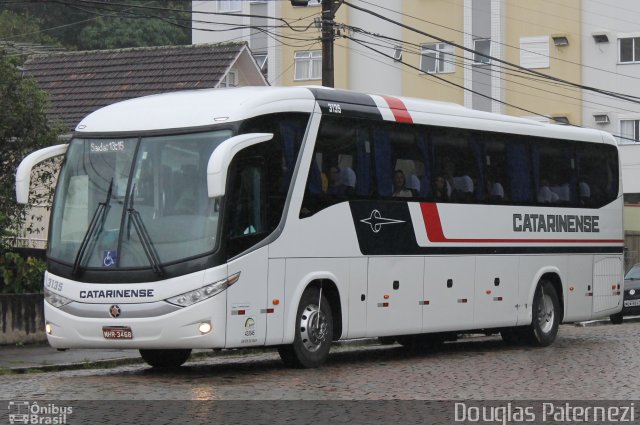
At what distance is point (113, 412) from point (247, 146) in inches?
181

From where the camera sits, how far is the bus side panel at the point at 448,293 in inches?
787

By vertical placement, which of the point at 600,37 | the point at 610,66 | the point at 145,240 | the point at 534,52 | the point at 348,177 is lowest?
the point at 145,240

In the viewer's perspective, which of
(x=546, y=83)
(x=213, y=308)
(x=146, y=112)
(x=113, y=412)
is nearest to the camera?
(x=113, y=412)

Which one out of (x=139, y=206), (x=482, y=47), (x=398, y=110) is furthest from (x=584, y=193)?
(x=482, y=47)

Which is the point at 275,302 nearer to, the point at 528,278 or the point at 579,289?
the point at 528,278

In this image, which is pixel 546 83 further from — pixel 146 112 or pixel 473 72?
pixel 146 112

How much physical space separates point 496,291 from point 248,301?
20.8ft

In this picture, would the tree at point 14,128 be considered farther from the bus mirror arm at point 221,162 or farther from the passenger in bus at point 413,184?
the bus mirror arm at point 221,162

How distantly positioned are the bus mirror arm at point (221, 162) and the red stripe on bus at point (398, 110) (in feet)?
12.9

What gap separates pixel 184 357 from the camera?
18.2 m

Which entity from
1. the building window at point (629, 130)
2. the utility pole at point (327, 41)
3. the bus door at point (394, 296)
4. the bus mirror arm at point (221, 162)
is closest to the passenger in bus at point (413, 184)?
the bus door at point (394, 296)

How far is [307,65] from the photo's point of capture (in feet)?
202

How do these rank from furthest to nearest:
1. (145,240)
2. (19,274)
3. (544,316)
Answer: (19,274)
(544,316)
(145,240)

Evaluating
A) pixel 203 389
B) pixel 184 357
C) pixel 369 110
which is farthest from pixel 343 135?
pixel 203 389
